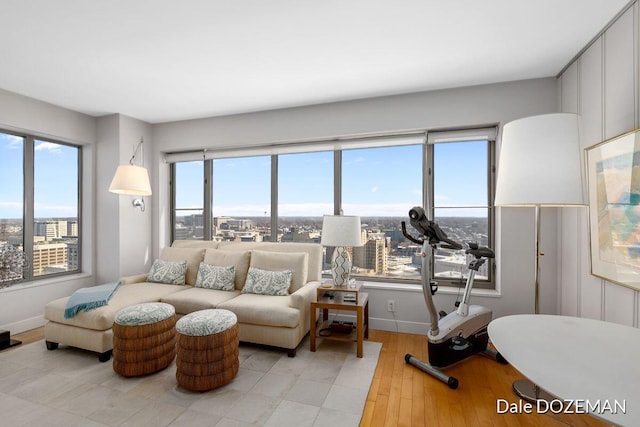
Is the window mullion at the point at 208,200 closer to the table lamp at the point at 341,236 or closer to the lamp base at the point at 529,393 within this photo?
the table lamp at the point at 341,236

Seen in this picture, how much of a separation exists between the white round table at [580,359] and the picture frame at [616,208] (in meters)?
0.84

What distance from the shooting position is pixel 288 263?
3318 millimetres

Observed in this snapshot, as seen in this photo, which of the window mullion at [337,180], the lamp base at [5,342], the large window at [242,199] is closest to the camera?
the lamp base at [5,342]

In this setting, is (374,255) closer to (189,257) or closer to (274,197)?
(274,197)

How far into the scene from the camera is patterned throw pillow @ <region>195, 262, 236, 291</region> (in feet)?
11.1

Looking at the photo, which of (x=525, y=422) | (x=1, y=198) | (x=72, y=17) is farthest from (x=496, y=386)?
(x=1, y=198)

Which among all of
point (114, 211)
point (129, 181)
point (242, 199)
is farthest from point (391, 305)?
point (114, 211)

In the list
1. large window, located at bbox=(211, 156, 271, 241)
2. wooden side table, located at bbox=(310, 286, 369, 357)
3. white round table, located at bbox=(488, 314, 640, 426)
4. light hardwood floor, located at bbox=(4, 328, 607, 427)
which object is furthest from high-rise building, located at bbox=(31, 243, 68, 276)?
white round table, located at bbox=(488, 314, 640, 426)

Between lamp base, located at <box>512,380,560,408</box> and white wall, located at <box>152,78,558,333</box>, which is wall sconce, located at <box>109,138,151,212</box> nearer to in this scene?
white wall, located at <box>152,78,558,333</box>

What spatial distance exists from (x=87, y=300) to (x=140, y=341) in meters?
0.83

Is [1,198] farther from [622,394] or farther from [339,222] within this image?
[622,394]

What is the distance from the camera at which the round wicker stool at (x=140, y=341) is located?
2.32 metres

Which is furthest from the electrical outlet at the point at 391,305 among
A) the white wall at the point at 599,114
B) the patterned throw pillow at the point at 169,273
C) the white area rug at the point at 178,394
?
the patterned throw pillow at the point at 169,273

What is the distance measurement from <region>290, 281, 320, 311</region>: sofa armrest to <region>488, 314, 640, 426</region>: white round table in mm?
1784
